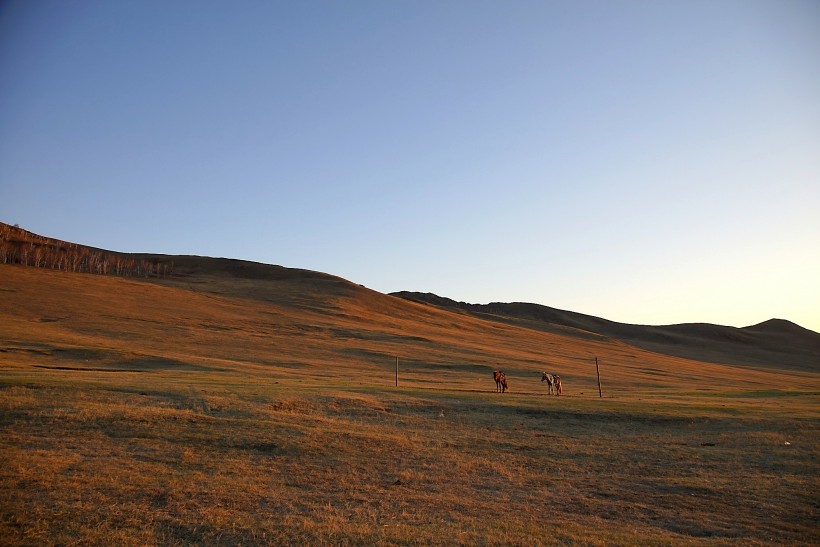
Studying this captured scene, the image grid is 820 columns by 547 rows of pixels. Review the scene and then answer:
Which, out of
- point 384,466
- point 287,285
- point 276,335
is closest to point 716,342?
point 287,285

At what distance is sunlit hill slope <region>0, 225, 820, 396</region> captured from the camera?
157 feet

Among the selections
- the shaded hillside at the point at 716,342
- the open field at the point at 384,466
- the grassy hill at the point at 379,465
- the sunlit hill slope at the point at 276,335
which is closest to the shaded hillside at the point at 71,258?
the sunlit hill slope at the point at 276,335

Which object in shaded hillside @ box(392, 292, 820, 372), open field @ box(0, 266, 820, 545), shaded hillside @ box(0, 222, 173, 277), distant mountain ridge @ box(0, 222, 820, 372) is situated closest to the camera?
open field @ box(0, 266, 820, 545)

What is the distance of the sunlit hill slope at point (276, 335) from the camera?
47938mm

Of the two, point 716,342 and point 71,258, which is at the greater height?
point 71,258

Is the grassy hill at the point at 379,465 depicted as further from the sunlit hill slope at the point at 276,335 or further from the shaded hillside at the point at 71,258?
the shaded hillside at the point at 71,258

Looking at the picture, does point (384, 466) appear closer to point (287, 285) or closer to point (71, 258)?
point (287, 285)

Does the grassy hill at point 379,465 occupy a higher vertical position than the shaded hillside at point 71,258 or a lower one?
lower

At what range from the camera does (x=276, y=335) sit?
236ft

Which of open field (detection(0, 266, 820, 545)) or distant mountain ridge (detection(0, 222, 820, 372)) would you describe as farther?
distant mountain ridge (detection(0, 222, 820, 372))

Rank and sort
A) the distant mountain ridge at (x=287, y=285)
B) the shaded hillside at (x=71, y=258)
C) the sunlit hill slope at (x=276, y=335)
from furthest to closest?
the shaded hillside at (x=71, y=258), the distant mountain ridge at (x=287, y=285), the sunlit hill slope at (x=276, y=335)

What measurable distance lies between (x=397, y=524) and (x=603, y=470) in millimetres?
8742

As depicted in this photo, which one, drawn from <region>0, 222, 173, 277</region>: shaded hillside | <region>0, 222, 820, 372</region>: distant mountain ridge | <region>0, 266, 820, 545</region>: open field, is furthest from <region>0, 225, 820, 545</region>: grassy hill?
<region>0, 222, 173, 277</region>: shaded hillside

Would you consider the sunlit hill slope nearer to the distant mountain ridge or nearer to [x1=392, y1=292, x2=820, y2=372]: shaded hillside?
the distant mountain ridge
